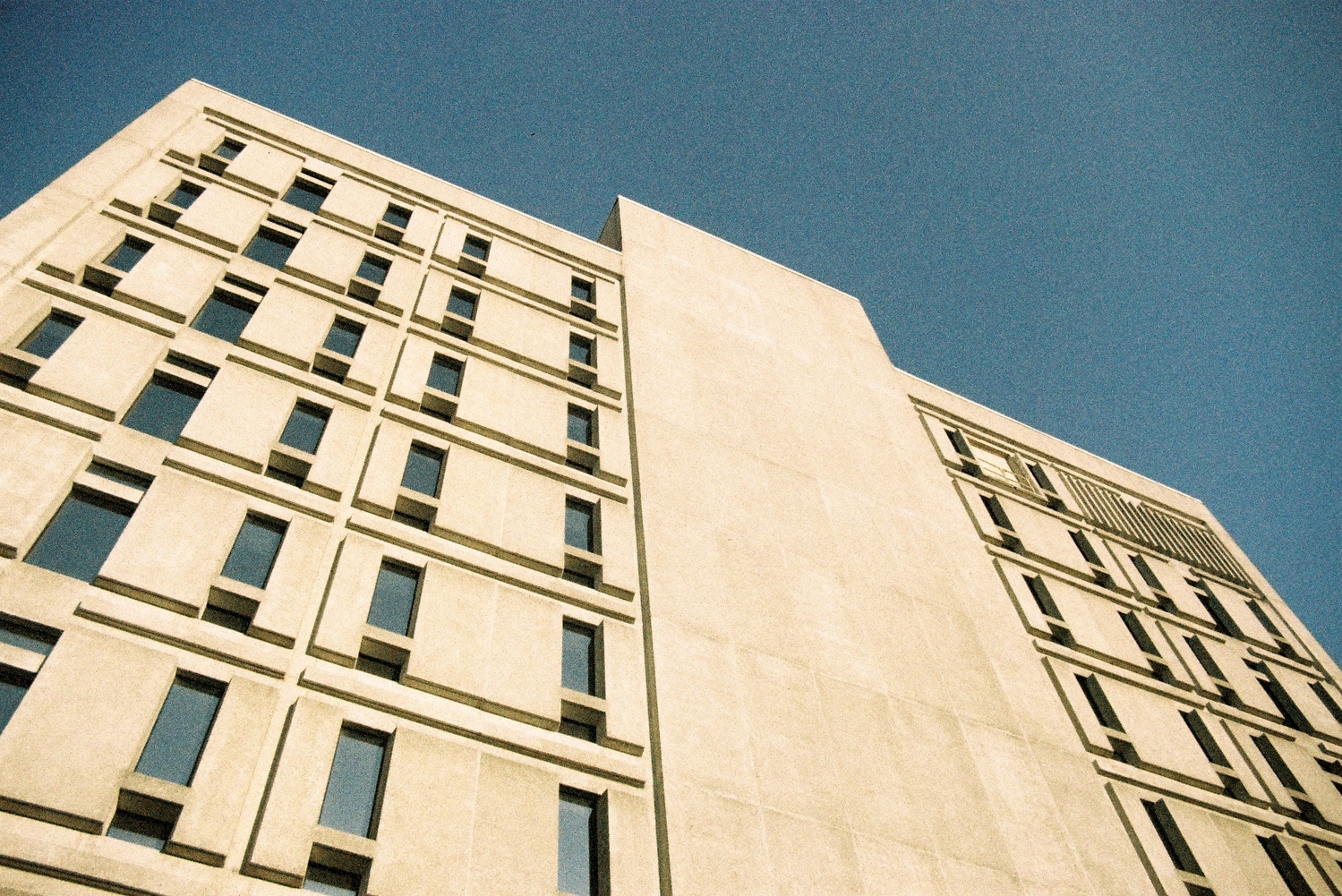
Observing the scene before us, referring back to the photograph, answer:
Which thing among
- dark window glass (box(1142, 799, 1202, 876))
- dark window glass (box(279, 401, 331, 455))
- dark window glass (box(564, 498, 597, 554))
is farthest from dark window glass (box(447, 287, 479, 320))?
dark window glass (box(1142, 799, 1202, 876))

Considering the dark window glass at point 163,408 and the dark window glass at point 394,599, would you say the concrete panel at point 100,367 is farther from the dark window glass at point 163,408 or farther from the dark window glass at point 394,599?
the dark window glass at point 394,599

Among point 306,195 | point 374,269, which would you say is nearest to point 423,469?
point 374,269

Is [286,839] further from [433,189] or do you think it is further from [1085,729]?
[433,189]

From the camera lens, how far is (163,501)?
48.3 ft

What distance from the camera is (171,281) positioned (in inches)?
742

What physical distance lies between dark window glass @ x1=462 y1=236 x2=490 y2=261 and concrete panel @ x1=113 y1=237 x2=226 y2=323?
A: 24.7 ft

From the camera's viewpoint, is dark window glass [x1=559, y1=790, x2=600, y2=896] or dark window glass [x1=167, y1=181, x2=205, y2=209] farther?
dark window glass [x1=167, y1=181, x2=205, y2=209]

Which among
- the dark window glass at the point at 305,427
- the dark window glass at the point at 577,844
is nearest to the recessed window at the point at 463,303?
the dark window glass at the point at 305,427

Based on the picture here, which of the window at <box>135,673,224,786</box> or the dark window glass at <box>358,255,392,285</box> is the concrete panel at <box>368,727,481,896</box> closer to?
the window at <box>135,673,224,786</box>

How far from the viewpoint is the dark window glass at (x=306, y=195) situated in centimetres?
2438

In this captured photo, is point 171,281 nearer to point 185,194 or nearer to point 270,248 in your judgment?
point 270,248

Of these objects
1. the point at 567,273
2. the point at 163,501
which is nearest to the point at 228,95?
the point at 567,273

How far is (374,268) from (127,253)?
564 centimetres

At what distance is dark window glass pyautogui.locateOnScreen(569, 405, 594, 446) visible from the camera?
22047mm
